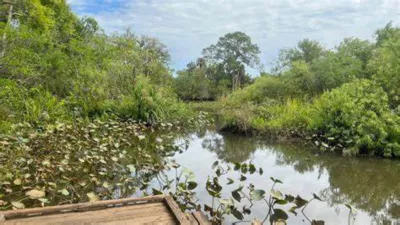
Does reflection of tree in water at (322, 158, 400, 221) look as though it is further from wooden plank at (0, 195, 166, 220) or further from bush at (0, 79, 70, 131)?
bush at (0, 79, 70, 131)

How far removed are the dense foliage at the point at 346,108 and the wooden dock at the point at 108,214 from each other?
3.82 metres

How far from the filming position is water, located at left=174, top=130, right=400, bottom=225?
3721mm

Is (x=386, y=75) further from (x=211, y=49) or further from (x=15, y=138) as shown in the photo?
(x=211, y=49)

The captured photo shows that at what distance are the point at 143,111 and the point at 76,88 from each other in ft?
6.18

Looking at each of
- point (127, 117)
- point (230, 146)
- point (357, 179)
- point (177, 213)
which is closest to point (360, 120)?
point (357, 179)

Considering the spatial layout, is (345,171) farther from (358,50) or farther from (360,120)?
(358,50)

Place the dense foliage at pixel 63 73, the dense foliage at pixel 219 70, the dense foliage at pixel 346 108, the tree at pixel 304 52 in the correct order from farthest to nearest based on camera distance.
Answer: the dense foliage at pixel 219 70
the tree at pixel 304 52
the dense foliage at pixel 346 108
the dense foliage at pixel 63 73

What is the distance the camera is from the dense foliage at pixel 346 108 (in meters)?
6.59

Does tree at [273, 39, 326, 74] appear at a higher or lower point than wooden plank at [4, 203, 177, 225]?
higher

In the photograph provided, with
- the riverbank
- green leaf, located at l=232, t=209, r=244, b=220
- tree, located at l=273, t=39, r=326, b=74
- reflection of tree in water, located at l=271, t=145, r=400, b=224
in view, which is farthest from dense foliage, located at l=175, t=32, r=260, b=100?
green leaf, located at l=232, t=209, r=244, b=220

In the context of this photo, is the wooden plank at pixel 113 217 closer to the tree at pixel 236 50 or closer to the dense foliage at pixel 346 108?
the dense foliage at pixel 346 108

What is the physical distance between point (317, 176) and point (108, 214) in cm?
383

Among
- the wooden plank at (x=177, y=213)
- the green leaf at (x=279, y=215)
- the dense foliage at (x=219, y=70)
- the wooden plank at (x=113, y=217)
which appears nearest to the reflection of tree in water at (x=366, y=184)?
the green leaf at (x=279, y=215)

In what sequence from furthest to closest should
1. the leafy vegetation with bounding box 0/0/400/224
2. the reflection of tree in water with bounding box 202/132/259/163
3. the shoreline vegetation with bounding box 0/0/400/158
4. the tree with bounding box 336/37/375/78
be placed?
the tree with bounding box 336/37/375/78, the reflection of tree in water with bounding box 202/132/259/163, the shoreline vegetation with bounding box 0/0/400/158, the leafy vegetation with bounding box 0/0/400/224
